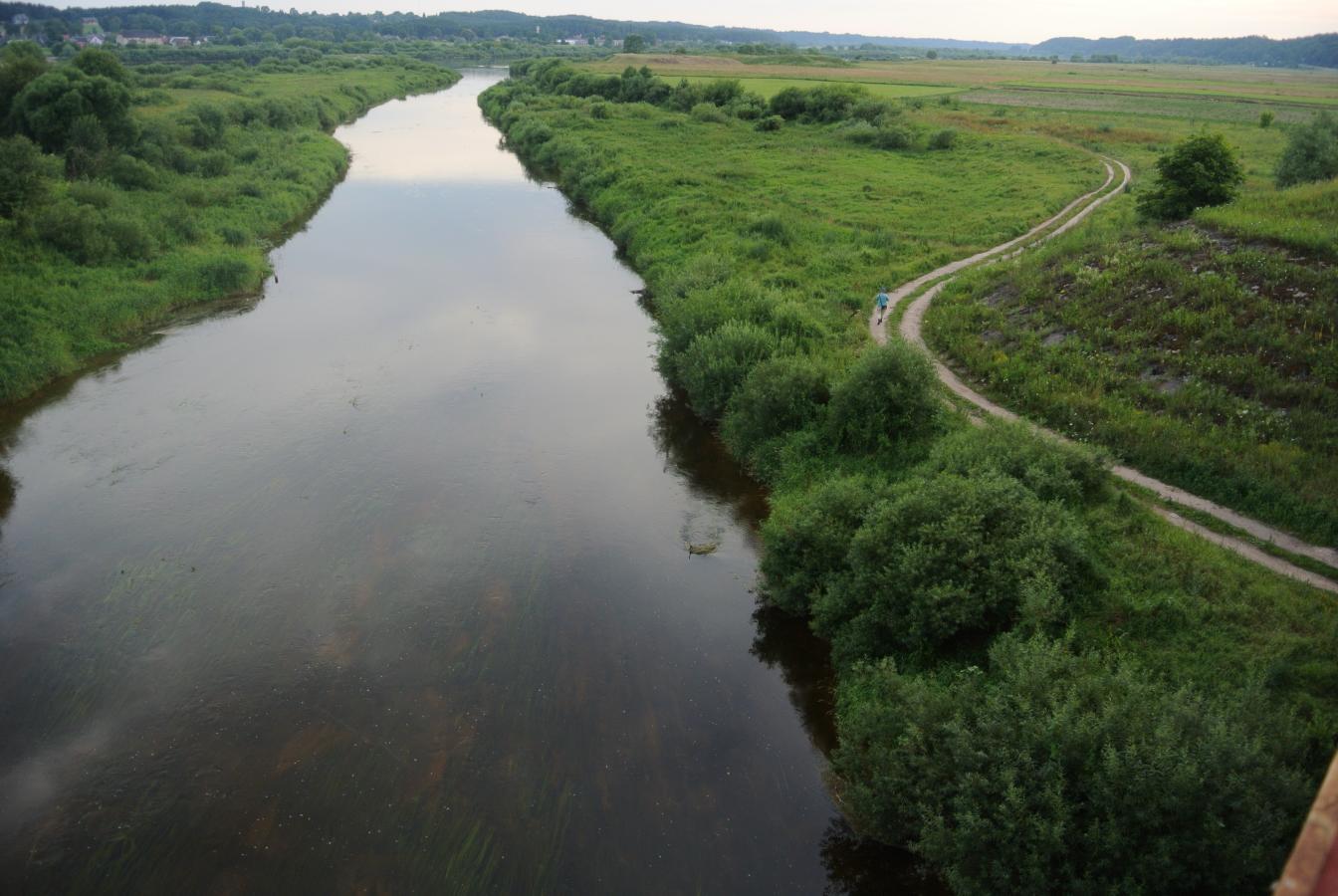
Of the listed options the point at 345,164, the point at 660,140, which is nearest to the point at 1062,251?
the point at 660,140

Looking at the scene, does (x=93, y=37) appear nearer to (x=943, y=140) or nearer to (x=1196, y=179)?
(x=943, y=140)

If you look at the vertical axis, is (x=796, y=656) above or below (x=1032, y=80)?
below

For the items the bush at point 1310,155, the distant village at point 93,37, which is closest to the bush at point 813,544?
the bush at point 1310,155

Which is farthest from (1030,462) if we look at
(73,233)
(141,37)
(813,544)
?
(141,37)

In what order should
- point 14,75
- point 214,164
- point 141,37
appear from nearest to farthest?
point 14,75
point 214,164
point 141,37

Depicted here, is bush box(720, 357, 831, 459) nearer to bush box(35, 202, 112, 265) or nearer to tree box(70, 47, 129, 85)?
bush box(35, 202, 112, 265)

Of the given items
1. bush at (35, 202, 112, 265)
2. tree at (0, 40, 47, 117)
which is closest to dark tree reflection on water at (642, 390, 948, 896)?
bush at (35, 202, 112, 265)
